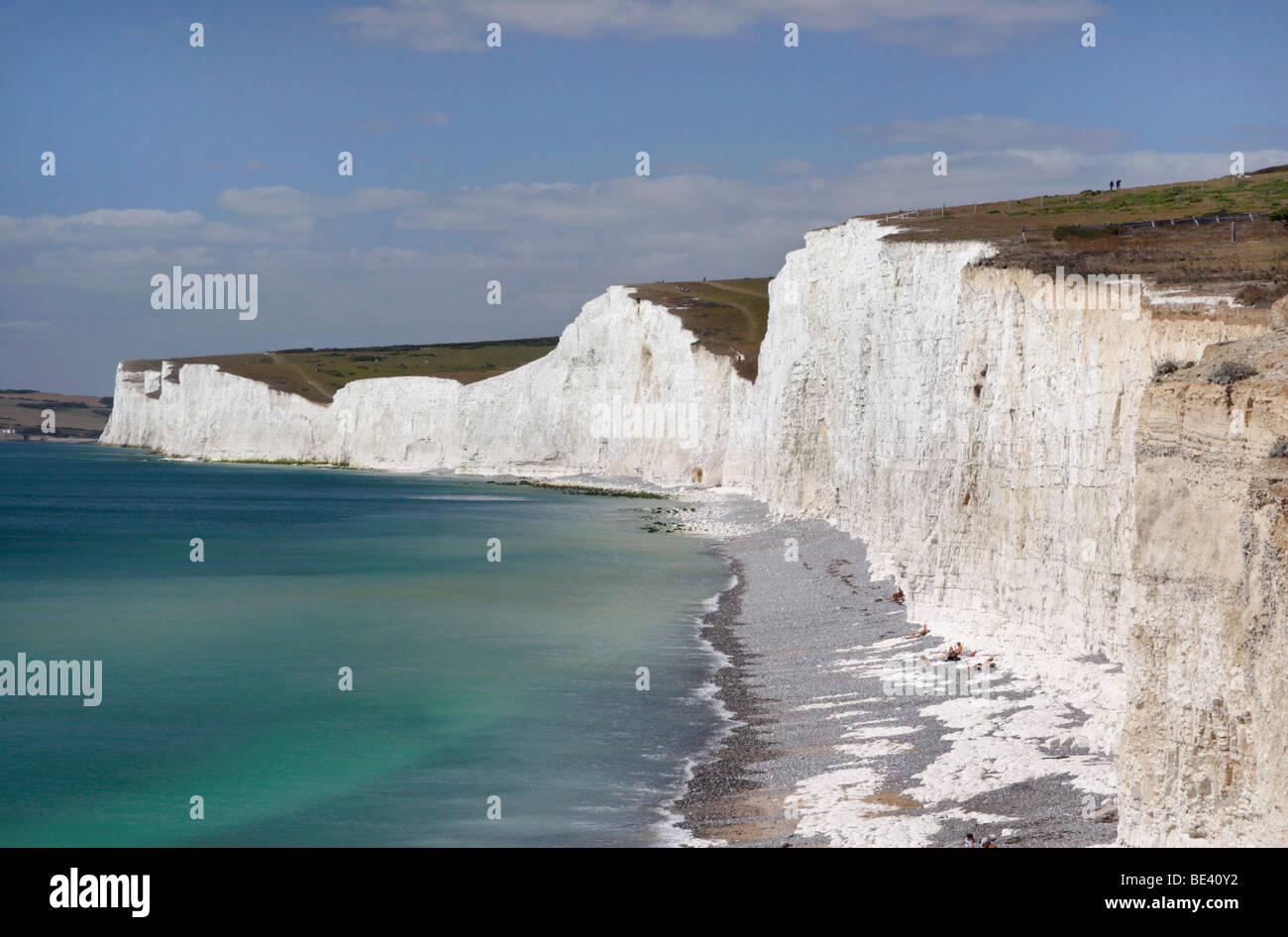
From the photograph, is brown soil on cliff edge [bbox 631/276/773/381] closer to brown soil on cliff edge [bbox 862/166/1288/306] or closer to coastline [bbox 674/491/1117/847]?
brown soil on cliff edge [bbox 862/166/1288/306]

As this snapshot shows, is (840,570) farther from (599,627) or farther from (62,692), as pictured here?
(62,692)

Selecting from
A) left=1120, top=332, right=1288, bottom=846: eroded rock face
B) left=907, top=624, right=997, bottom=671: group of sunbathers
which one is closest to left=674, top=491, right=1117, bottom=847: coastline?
left=907, top=624, right=997, bottom=671: group of sunbathers

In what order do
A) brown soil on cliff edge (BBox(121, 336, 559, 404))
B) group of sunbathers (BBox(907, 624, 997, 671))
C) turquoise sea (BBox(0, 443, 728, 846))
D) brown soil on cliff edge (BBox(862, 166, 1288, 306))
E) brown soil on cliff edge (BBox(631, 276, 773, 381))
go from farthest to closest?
1. brown soil on cliff edge (BBox(121, 336, 559, 404))
2. brown soil on cliff edge (BBox(631, 276, 773, 381))
3. brown soil on cliff edge (BBox(862, 166, 1288, 306))
4. group of sunbathers (BBox(907, 624, 997, 671))
5. turquoise sea (BBox(0, 443, 728, 846))

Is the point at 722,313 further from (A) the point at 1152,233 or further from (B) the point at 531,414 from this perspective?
(A) the point at 1152,233

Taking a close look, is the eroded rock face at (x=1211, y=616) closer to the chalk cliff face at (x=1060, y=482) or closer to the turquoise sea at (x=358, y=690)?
the chalk cliff face at (x=1060, y=482)

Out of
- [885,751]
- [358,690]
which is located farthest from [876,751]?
[358,690]

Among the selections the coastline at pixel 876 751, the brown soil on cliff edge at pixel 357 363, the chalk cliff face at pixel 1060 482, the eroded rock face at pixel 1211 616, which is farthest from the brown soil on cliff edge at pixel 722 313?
the eroded rock face at pixel 1211 616
